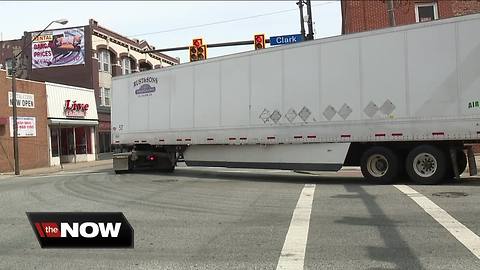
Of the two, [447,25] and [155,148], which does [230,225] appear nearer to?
[447,25]

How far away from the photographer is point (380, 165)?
45.2 feet

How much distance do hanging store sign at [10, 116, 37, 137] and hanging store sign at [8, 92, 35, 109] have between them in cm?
75

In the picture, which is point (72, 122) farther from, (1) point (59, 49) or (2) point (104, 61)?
(2) point (104, 61)

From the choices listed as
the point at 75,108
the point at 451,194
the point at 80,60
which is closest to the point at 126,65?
the point at 80,60

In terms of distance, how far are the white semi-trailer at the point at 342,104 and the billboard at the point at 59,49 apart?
77.8ft

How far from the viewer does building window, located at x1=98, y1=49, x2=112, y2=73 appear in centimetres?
4128

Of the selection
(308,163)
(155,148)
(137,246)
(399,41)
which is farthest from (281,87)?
(137,246)

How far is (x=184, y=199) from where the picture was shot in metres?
11.7

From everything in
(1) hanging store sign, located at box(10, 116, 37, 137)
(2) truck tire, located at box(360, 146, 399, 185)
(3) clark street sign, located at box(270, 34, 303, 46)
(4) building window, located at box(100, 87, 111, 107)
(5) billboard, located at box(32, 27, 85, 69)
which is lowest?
(2) truck tire, located at box(360, 146, 399, 185)

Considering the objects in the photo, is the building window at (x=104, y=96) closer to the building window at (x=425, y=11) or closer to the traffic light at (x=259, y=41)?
the traffic light at (x=259, y=41)

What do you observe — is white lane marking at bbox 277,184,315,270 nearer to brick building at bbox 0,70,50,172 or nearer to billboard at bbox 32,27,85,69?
brick building at bbox 0,70,50,172

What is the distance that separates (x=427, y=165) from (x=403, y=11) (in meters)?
15.1

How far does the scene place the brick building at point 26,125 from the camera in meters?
28.4

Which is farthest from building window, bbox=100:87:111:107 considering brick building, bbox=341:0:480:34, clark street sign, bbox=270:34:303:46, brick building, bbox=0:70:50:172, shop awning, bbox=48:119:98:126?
brick building, bbox=341:0:480:34
